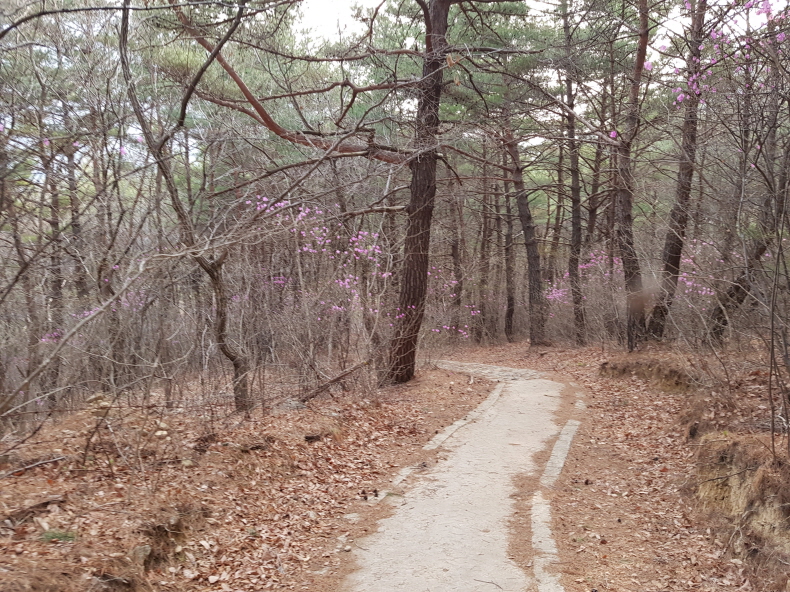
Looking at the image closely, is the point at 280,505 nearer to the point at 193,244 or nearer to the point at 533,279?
the point at 193,244

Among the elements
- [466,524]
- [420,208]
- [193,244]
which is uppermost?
[420,208]

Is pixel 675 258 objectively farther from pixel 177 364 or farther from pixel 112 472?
pixel 112 472

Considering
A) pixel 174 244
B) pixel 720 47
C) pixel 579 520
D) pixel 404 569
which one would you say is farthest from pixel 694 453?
pixel 174 244

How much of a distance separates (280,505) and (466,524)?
189 cm

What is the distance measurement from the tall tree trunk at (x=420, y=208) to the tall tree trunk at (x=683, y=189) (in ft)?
13.9

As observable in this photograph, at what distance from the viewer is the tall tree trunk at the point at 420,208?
11047 mm

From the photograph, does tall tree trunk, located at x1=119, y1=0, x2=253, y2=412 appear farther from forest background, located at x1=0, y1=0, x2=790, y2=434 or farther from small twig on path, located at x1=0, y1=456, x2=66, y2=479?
small twig on path, located at x1=0, y1=456, x2=66, y2=479

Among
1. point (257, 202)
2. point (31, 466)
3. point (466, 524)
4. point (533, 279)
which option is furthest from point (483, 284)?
point (31, 466)

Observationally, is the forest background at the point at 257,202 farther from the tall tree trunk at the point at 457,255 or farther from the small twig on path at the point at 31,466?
the tall tree trunk at the point at 457,255

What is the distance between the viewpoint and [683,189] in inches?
405

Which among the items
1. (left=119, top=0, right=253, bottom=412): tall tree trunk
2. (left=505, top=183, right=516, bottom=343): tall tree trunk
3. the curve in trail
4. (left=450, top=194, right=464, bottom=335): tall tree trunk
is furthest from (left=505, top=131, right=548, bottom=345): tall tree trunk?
(left=119, top=0, right=253, bottom=412): tall tree trunk

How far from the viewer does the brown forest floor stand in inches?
172

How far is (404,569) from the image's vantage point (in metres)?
4.84

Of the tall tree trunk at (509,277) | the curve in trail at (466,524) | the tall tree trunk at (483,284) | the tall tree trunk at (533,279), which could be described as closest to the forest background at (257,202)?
the curve in trail at (466,524)
